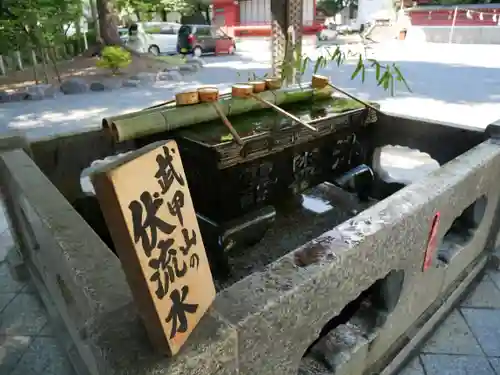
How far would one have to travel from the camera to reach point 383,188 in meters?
3.66

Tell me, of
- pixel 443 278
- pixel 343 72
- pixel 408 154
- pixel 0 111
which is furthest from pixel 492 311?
pixel 343 72

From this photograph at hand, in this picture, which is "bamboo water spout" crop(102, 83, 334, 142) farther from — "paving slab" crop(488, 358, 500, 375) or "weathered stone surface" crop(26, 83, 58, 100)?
"weathered stone surface" crop(26, 83, 58, 100)

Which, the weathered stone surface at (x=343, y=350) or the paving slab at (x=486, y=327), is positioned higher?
the weathered stone surface at (x=343, y=350)

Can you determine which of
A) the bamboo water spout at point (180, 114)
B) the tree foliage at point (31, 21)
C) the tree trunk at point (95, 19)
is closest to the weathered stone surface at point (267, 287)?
the bamboo water spout at point (180, 114)

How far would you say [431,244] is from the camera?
1996mm

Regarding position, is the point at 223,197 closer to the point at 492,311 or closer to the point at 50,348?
the point at 50,348

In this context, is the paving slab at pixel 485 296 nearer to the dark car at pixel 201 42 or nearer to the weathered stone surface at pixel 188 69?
the weathered stone surface at pixel 188 69

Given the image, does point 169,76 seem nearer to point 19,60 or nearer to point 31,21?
point 31,21

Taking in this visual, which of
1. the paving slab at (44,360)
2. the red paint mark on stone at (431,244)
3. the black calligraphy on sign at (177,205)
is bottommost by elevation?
the paving slab at (44,360)

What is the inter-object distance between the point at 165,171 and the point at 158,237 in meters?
0.15

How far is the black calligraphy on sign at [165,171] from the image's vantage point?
0.95 metres

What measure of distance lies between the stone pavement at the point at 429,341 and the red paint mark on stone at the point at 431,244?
0.59m

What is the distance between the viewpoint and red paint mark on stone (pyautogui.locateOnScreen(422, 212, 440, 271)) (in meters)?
1.93

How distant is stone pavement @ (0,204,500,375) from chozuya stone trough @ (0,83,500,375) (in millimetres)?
115
